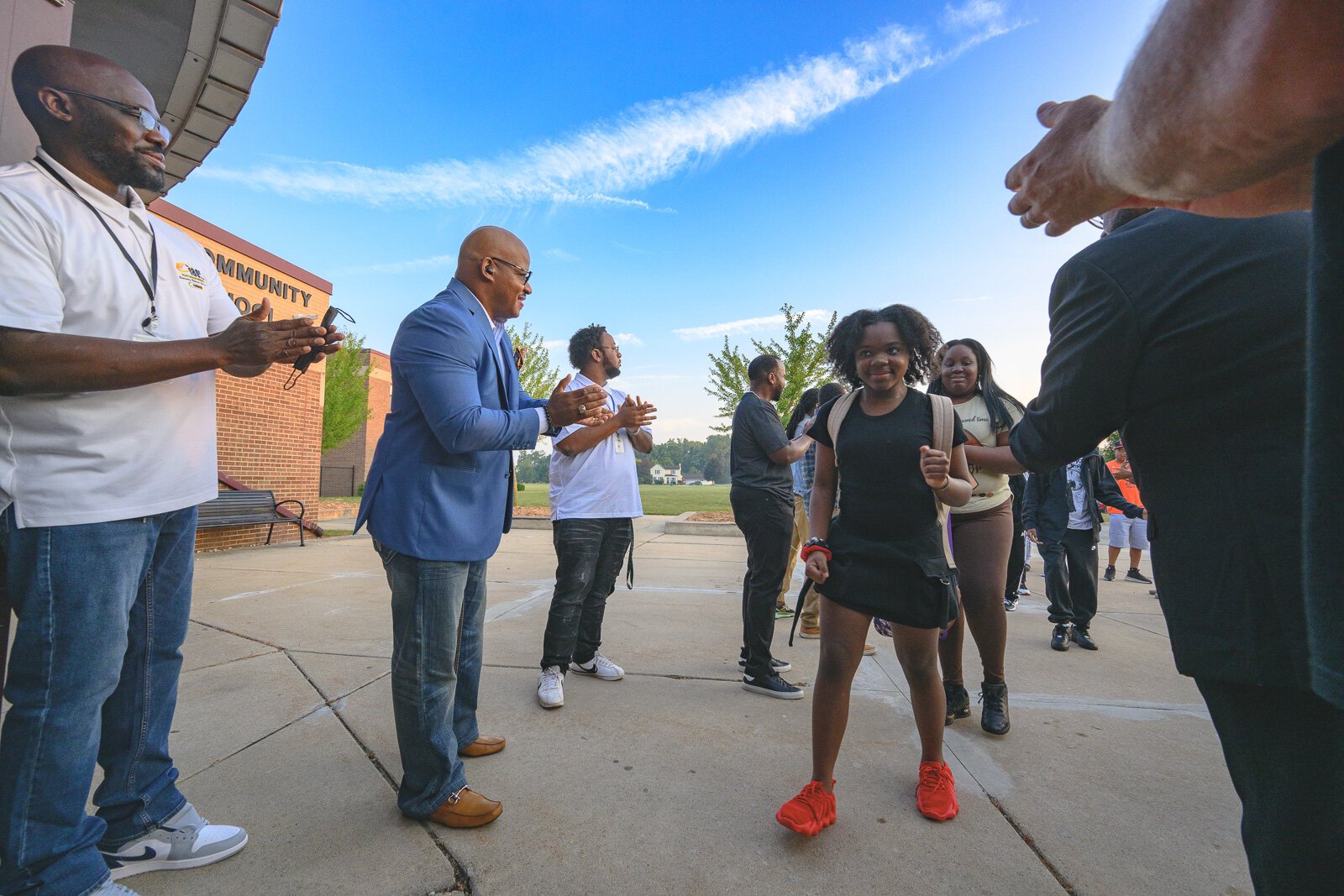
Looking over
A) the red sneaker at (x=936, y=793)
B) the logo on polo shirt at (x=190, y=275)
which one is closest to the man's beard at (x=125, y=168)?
the logo on polo shirt at (x=190, y=275)

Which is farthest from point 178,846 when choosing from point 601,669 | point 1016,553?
point 1016,553

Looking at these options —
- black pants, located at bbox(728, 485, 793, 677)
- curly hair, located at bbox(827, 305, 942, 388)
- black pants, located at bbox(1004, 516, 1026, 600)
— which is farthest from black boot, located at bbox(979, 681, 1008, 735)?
black pants, located at bbox(1004, 516, 1026, 600)

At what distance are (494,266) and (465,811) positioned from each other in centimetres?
196

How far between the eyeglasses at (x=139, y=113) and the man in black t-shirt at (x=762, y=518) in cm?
294

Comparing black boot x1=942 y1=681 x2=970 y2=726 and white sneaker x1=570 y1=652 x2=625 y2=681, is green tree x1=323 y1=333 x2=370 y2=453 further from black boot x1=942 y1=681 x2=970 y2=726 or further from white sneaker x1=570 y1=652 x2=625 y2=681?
black boot x1=942 y1=681 x2=970 y2=726

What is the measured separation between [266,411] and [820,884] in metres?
11.3

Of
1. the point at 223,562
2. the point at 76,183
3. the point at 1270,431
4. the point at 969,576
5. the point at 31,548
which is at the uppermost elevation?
the point at 76,183

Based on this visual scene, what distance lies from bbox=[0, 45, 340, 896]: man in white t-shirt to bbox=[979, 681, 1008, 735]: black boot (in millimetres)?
3144

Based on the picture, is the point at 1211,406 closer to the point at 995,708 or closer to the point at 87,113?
the point at 995,708

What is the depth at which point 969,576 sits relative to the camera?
3.25 meters

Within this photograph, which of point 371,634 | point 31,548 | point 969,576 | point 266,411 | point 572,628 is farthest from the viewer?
point 266,411

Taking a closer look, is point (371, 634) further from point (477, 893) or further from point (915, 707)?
point (915, 707)

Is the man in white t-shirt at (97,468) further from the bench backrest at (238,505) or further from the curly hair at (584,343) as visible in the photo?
the bench backrest at (238,505)

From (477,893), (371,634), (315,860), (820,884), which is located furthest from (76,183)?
(371,634)
